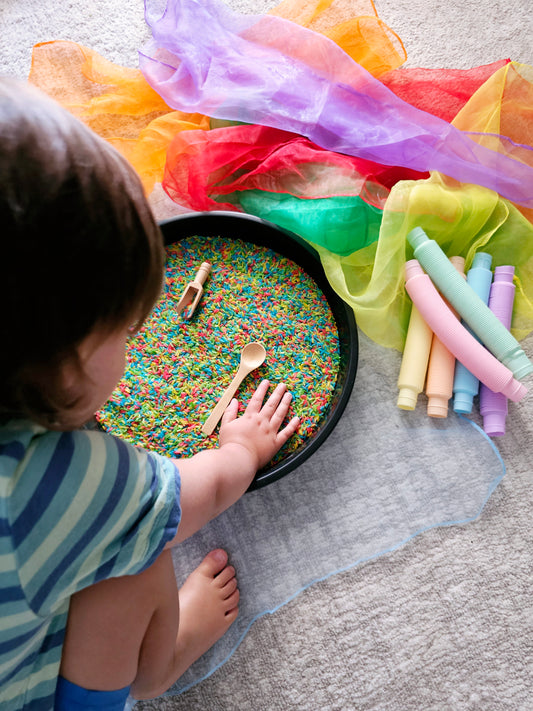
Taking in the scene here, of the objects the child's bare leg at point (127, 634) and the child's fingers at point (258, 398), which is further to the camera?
the child's fingers at point (258, 398)

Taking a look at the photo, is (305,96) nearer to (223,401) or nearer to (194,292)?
(194,292)

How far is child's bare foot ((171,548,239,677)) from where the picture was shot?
0.73 meters

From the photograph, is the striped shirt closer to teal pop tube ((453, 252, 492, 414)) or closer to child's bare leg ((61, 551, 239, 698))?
child's bare leg ((61, 551, 239, 698))

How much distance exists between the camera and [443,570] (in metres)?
0.79

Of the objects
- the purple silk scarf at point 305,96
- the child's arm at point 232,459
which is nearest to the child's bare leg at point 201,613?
the child's arm at point 232,459

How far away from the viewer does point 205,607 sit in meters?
0.75

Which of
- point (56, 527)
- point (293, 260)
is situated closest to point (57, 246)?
point (56, 527)

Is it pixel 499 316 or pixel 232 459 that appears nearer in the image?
pixel 232 459

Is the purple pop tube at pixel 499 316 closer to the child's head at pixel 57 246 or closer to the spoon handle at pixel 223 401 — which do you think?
the spoon handle at pixel 223 401

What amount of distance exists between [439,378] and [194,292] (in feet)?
1.26

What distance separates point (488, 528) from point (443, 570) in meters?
0.09

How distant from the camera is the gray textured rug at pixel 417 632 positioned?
76 cm

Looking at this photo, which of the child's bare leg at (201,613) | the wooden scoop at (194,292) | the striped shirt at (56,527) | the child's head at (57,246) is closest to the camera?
the child's head at (57,246)

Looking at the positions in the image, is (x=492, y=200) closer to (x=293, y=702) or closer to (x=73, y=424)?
(x=73, y=424)
